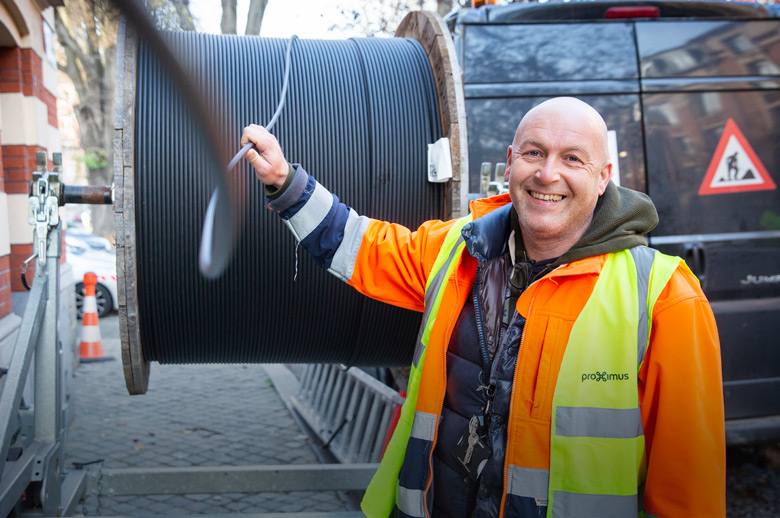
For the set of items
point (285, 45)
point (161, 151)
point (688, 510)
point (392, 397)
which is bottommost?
point (392, 397)

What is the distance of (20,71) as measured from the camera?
17.4 feet

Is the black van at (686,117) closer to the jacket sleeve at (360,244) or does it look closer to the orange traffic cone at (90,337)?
the jacket sleeve at (360,244)

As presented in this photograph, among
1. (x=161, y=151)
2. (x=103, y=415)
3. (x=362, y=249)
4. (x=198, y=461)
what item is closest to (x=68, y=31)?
(x=103, y=415)

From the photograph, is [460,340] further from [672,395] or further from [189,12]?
[189,12]

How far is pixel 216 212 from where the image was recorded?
2.66 metres

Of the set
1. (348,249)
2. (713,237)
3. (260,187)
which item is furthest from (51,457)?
(713,237)

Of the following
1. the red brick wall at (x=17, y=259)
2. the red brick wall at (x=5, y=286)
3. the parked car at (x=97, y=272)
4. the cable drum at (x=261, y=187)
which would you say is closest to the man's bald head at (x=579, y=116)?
the cable drum at (x=261, y=187)

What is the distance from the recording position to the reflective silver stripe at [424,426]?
218 cm

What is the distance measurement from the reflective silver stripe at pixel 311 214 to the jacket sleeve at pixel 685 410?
3.58 feet

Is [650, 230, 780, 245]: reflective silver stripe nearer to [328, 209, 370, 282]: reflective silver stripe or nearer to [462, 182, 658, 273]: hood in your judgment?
[462, 182, 658, 273]: hood

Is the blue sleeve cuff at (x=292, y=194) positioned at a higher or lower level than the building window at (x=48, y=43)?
lower

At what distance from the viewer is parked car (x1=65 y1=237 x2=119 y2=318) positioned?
35.2 feet

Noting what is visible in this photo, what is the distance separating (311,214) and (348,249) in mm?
185

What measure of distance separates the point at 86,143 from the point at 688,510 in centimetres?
2275
